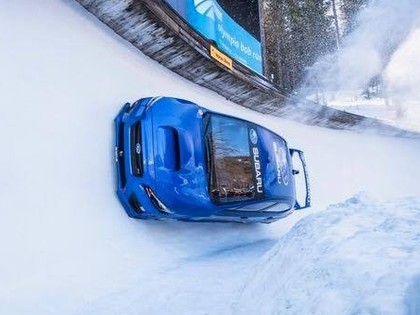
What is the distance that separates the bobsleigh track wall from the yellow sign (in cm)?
5

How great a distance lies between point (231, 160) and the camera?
12.5 ft

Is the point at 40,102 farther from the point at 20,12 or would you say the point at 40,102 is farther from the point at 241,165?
the point at 241,165

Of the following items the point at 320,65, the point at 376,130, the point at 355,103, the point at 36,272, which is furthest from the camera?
the point at 355,103

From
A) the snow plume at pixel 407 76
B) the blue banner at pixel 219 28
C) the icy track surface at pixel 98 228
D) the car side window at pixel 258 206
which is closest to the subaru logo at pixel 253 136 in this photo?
the car side window at pixel 258 206

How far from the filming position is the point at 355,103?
74.3 ft

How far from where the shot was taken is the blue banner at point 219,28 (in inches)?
238

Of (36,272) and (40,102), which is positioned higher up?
(40,102)

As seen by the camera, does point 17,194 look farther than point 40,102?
No

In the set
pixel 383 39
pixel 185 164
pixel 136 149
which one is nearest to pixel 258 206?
pixel 185 164

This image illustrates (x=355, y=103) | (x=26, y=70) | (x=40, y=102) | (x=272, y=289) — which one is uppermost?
(x=355, y=103)

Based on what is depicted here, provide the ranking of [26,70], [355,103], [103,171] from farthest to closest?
[355,103] < [103,171] < [26,70]

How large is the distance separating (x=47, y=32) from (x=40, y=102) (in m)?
0.64

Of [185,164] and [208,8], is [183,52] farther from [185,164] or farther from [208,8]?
[208,8]

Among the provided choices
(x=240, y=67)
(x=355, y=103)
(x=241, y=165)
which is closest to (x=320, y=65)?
(x=355, y=103)
